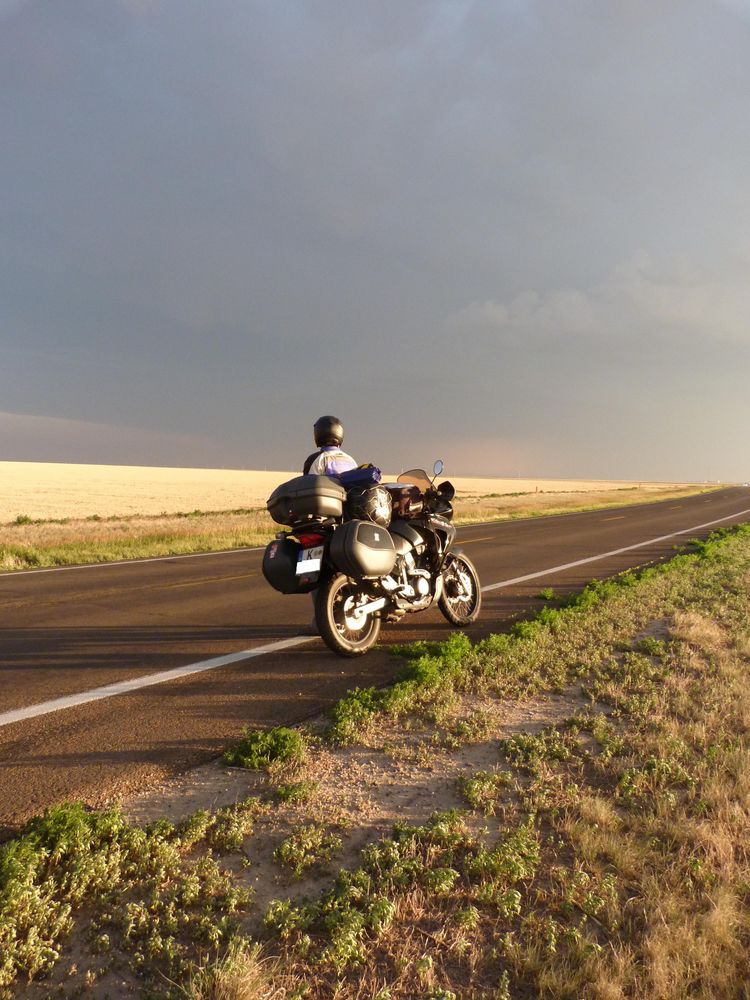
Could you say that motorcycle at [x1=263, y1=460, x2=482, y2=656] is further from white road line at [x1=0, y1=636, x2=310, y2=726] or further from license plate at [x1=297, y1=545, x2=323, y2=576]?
white road line at [x1=0, y1=636, x2=310, y2=726]

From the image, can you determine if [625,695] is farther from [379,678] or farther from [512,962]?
[512,962]

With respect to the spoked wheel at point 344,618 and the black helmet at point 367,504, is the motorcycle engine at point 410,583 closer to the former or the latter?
the spoked wheel at point 344,618

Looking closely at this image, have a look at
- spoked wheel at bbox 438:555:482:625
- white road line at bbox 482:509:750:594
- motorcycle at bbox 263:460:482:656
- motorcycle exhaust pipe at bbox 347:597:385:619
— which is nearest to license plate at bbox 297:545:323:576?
motorcycle at bbox 263:460:482:656

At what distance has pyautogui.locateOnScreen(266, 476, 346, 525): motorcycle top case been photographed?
5613mm

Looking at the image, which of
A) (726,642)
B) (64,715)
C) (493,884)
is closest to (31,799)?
(64,715)

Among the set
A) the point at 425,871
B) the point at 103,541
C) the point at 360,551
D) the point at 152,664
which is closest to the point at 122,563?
the point at 103,541

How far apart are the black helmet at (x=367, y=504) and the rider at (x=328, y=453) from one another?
0.30 m

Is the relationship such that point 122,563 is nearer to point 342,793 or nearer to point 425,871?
point 342,793

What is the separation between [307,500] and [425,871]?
135 inches

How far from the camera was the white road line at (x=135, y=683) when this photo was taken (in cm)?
457

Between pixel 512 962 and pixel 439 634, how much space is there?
4.95 m

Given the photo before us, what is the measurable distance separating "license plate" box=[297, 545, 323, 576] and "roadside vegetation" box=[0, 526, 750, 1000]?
1375mm

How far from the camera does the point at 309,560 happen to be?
5652 mm

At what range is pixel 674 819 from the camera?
3.11m
